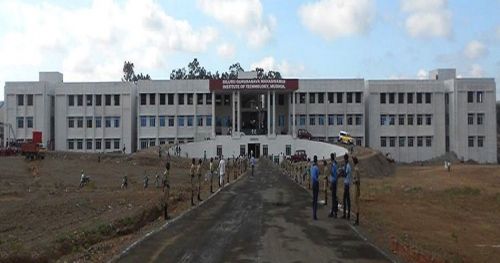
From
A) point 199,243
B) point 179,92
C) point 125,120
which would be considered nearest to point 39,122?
point 125,120

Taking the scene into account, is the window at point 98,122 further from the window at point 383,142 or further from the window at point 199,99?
the window at point 383,142

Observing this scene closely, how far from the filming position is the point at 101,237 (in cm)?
1833

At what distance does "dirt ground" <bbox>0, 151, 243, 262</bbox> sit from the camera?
16047 millimetres

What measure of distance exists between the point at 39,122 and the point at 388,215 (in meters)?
79.6

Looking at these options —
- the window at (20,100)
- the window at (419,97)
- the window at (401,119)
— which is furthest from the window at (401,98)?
the window at (20,100)

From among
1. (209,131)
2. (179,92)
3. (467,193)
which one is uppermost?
(179,92)

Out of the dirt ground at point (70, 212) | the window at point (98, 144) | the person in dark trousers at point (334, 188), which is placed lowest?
the dirt ground at point (70, 212)

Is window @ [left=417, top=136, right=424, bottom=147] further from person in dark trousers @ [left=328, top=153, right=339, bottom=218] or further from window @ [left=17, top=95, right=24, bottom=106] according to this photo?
person in dark trousers @ [left=328, top=153, right=339, bottom=218]

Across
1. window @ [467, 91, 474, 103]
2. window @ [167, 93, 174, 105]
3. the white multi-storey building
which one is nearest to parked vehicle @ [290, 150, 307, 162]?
the white multi-storey building

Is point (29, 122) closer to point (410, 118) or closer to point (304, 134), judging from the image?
point (304, 134)

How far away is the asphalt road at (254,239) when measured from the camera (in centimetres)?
1295

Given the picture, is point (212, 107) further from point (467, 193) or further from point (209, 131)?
point (467, 193)

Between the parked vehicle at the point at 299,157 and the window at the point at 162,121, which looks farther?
the window at the point at 162,121

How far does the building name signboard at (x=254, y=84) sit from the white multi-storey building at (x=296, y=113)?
8.59 ft
